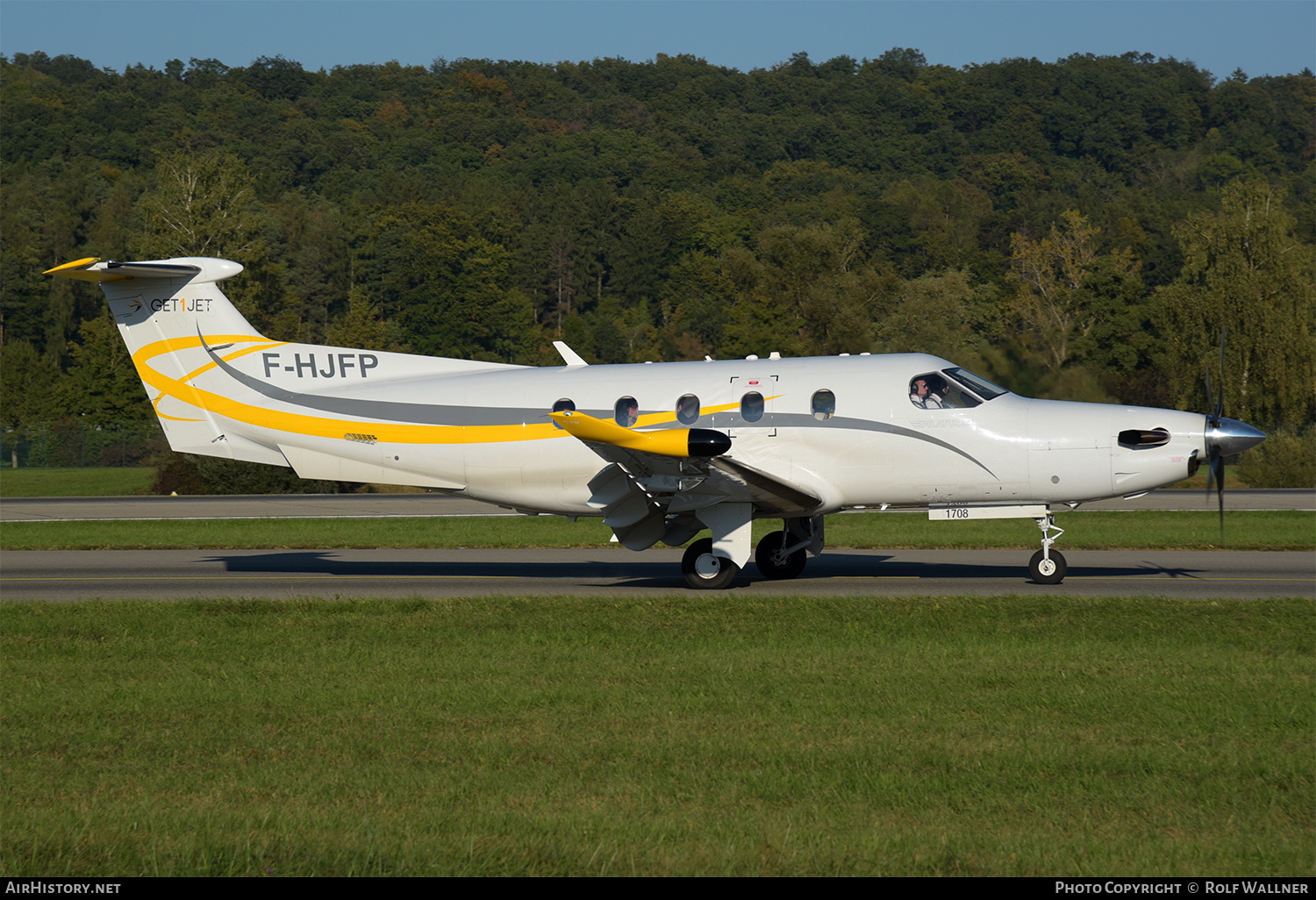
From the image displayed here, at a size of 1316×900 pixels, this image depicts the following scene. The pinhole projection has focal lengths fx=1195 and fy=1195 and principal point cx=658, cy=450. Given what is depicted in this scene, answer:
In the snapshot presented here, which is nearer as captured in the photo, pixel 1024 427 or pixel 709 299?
pixel 1024 427

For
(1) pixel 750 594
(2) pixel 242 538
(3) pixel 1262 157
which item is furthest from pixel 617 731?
(3) pixel 1262 157

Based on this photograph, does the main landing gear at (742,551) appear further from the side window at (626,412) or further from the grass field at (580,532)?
the grass field at (580,532)

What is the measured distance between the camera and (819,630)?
481 inches

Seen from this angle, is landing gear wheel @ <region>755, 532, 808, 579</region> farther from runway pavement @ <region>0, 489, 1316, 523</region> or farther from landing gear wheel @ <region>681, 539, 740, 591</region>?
runway pavement @ <region>0, 489, 1316, 523</region>

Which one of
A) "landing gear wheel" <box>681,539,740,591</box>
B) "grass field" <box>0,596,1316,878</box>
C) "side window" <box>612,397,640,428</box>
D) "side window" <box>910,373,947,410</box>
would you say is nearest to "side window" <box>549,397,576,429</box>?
"side window" <box>612,397,640,428</box>

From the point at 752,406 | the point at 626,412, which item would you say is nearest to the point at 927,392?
the point at 752,406

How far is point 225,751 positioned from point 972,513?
11.0 metres

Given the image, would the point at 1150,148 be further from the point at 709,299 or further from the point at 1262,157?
the point at 709,299

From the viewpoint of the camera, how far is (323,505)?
111ft

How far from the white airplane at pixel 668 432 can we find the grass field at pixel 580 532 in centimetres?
574

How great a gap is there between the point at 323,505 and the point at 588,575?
691 inches

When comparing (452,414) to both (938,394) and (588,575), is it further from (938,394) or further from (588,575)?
(938,394)

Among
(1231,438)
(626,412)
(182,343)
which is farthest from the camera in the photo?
(182,343)

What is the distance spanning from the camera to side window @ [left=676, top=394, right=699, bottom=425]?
16422 millimetres
